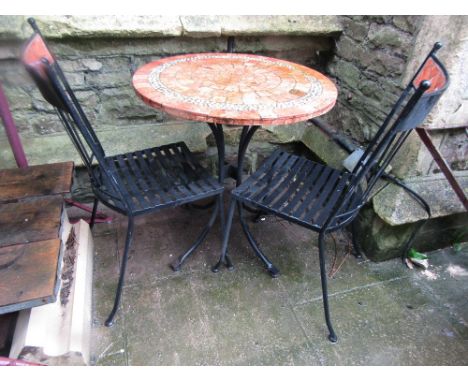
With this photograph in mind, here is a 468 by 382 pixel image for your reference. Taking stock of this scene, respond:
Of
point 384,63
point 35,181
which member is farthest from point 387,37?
point 35,181

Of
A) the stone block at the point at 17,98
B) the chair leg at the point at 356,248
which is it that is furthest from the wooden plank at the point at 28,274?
the chair leg at the point at 356,248

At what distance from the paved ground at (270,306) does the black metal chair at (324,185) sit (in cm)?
17

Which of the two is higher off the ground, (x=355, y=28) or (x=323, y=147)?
(x=355, y=28)

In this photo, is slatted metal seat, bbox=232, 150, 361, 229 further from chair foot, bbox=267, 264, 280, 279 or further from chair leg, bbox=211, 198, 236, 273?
chair foot, bbox=267, 264, 280, 279

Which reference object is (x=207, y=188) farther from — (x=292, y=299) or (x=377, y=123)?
(x=377, y=123)

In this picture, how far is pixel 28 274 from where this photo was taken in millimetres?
1370

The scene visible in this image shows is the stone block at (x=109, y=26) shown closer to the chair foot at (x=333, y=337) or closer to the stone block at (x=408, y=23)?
the stone block at (x=408, y=23)

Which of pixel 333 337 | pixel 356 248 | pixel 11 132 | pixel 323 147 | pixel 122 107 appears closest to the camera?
pixel 333 337

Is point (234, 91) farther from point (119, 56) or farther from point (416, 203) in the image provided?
point (416, 203)

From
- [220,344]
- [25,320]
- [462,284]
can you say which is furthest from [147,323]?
[462,284]

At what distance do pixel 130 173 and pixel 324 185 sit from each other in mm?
1102

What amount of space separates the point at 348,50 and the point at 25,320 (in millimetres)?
2586

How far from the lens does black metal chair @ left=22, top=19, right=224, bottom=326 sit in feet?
4.81

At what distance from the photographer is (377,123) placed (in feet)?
7.49
